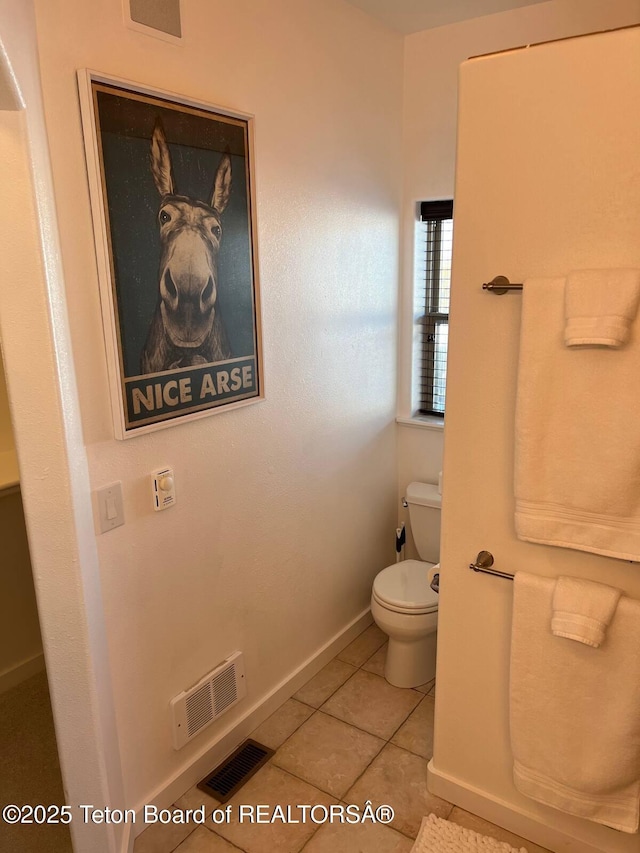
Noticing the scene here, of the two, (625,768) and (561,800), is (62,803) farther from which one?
(625,768)

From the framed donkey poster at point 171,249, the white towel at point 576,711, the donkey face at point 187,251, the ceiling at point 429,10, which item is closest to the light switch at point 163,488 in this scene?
the framed donkey poster at point 171,249

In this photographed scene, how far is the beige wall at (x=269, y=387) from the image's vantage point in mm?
1702

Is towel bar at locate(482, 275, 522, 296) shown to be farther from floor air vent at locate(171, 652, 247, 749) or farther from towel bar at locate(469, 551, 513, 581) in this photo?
floor air vent at locate(171, 652, 247, 749)

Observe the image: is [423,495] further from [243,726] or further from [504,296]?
[504,296]

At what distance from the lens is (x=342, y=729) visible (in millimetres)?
2480

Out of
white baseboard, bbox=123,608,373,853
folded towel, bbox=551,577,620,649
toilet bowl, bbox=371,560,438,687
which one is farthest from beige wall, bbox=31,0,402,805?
folded towel, bbox=551,577,620,649

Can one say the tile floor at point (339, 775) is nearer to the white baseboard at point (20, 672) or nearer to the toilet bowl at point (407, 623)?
the toilet bowl at point (407, 623)

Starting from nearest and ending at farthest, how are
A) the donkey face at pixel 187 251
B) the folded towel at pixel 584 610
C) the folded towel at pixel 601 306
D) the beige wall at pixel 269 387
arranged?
the folded towel at pixel 601 306 → the folded towel at pixel 584 610 → the beige wall at pixel 269 387 → the donkey face at pixel 187 251

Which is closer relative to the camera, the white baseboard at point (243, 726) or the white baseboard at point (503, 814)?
the white baseboard at point (503, 814)

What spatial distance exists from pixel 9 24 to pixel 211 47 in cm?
80

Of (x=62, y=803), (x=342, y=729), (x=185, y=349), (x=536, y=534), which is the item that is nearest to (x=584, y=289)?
(x=536, y=534)

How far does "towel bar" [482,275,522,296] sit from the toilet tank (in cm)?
140

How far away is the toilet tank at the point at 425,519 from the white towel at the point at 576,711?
1180 mm

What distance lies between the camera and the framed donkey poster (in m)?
1.67
